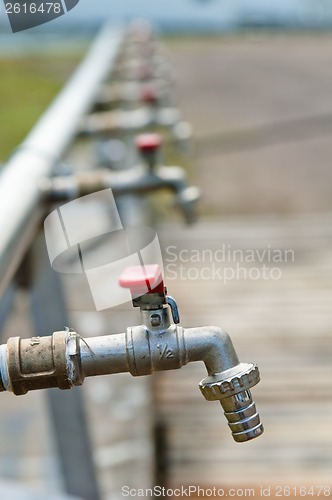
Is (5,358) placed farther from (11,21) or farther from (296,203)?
(296,203)

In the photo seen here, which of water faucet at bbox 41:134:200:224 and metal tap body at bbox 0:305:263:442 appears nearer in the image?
metal tap body at bbox 0:305:263:442

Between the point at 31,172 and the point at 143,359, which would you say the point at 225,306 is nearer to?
the point at 31,172

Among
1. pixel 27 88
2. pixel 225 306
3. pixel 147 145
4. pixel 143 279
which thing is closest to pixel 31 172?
pixel 147 145

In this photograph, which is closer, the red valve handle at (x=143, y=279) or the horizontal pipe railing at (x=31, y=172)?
the red valve handle at (x=143, y=279)

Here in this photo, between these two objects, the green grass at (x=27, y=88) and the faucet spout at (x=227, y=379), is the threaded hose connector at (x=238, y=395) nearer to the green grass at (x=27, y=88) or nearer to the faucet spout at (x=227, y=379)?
the faucet spout at (x=227, y=379)

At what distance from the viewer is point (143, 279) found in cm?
69

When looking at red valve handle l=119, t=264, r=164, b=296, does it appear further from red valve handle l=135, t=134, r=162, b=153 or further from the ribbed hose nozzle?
red valve handle l=135, t=134, r=162, b=153

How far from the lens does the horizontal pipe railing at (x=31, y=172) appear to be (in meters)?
0.88

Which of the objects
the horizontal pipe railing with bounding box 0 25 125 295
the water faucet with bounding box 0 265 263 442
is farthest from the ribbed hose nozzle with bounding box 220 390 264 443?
the horizontal pipe railing with bounding box 0 25 125 295

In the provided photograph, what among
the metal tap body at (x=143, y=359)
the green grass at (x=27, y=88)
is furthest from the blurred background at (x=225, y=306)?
the metal tap body at (x=143, y=359)

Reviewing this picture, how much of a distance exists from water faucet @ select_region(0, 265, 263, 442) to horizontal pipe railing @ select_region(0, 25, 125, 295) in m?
0.16

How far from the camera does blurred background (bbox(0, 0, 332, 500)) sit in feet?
5.57

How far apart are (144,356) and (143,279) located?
2.5 inches

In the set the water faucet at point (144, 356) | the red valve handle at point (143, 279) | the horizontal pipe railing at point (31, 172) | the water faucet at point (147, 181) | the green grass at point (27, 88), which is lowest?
the green grass at point (27, 88)
